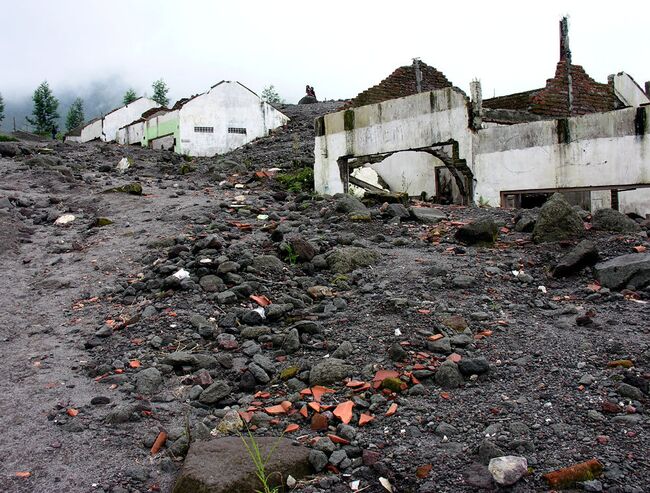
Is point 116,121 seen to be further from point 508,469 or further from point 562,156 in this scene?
point 508,469

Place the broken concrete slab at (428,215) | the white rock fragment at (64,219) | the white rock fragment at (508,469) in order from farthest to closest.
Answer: the white rock fragment at (64,219) < the broken concrete slab at (428,215) < the white rock fragment at (508,469)

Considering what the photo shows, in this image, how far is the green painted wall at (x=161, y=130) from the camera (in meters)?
24.6

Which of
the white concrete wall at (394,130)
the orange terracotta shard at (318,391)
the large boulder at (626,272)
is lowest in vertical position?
the orange terracotta shard at (318,391)

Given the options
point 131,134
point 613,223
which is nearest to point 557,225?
point 613,223

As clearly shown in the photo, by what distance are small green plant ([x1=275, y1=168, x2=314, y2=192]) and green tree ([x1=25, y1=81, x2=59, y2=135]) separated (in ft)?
150

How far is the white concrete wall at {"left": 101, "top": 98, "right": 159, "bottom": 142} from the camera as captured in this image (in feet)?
111

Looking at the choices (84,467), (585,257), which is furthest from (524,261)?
(84,467)

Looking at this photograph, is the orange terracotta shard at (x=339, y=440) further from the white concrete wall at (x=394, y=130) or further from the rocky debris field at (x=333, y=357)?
the white concrete wall at (x=394, y=130)

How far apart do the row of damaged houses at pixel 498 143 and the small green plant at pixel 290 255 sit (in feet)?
17.9

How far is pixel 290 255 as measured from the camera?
274 inches

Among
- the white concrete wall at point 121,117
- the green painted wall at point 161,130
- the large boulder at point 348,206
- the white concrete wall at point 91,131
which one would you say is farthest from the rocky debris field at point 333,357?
the white concrete wall at point 91,131

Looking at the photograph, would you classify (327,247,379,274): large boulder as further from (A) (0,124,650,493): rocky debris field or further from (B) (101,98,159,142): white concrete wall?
(B) (101,98,159,142): white concrete wall

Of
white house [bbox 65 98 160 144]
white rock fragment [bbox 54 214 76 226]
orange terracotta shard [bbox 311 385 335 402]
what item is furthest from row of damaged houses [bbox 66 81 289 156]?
orange terracotta shard [bbox 311 385 335 402]

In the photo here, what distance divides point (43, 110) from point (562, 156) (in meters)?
55.1
